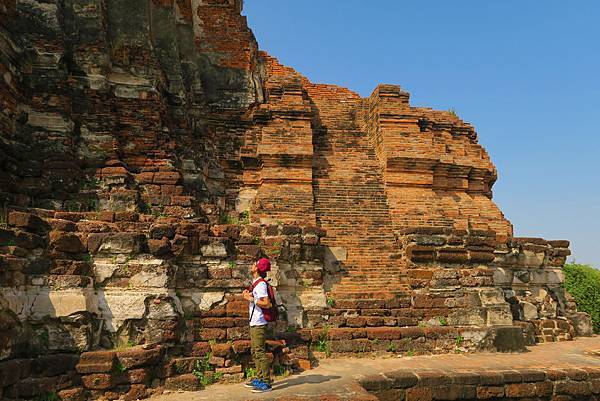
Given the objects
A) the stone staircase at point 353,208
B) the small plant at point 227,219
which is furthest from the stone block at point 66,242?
the stone staircase at point 353,208

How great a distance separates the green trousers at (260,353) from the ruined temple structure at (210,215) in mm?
587

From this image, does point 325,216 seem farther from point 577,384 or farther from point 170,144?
point 577,384

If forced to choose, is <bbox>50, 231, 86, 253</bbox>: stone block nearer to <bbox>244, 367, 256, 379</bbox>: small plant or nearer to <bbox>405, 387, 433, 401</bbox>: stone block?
<bbox>244, 367, 256, 379</bbox>: small plant

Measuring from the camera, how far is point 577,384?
6867mm

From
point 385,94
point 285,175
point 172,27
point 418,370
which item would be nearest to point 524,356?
point 418,370

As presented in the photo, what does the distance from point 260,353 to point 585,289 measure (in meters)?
12.8

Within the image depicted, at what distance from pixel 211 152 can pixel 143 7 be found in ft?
11.2

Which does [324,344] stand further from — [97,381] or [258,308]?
[97,381]

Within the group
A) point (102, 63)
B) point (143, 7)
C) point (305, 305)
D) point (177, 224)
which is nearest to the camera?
point (177, 224)

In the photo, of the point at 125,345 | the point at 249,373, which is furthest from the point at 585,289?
the point at 125,345

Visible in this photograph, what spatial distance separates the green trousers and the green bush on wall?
12.3m

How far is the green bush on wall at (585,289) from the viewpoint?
45.7 feet

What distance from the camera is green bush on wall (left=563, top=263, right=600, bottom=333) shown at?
13927 millimetres

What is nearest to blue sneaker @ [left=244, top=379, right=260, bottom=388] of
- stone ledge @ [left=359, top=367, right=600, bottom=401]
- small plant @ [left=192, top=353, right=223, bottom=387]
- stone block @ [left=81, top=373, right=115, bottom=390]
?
small plant @ [left=192, top=353, right=223, bottom=387]
